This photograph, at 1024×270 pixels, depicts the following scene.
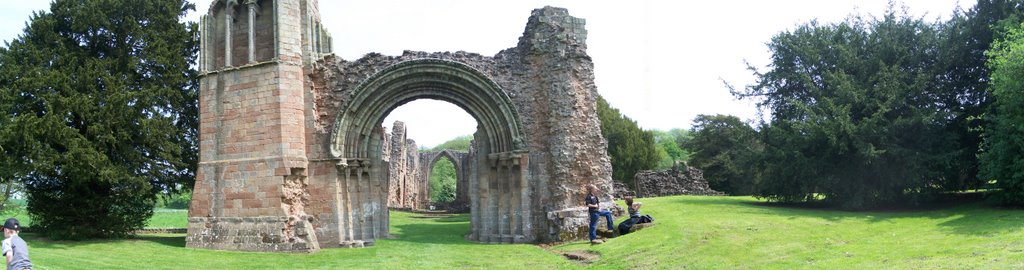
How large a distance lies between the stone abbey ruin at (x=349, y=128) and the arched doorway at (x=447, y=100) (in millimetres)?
23

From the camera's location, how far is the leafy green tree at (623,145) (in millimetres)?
36594

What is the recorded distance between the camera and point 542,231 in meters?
14.9

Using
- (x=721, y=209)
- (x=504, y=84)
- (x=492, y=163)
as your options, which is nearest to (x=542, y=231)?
(x=492, y=163)

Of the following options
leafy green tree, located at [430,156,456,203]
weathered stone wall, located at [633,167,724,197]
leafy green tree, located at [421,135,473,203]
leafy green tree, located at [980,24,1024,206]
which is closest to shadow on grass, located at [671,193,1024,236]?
leafy green tree, located at [980,24,1024,206]

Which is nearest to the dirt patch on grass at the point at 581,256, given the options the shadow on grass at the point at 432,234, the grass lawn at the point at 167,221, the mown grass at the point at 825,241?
the mown grass at the point at 825,241

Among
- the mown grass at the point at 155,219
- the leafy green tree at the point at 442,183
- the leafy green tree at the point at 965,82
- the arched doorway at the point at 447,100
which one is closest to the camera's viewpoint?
the arched doorway at the point at 447,100

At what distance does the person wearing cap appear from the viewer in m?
6.55

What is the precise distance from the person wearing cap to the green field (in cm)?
347

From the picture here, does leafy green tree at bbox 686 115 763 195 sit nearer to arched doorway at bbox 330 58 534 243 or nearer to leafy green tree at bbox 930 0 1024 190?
leafy green tree at bbox 930 0 1024 190

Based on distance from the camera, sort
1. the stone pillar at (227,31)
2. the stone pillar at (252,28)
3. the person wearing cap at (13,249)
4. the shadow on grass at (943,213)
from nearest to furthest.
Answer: the person wearing cap at (13,249) < the shadow on grass at (943,213) < the stone pillar at (252,28) < the stone pillar at (227,31)

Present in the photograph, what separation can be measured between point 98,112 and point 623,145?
2677cm

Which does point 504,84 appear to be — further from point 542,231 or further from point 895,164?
point 895,164

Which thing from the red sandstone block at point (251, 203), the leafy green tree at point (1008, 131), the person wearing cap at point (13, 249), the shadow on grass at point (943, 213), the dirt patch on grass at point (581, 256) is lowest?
the dirt patch on grass at point (581, 256)

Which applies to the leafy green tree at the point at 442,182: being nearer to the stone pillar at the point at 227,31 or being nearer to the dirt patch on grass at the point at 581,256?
the stone pillar at the point at 227,31
